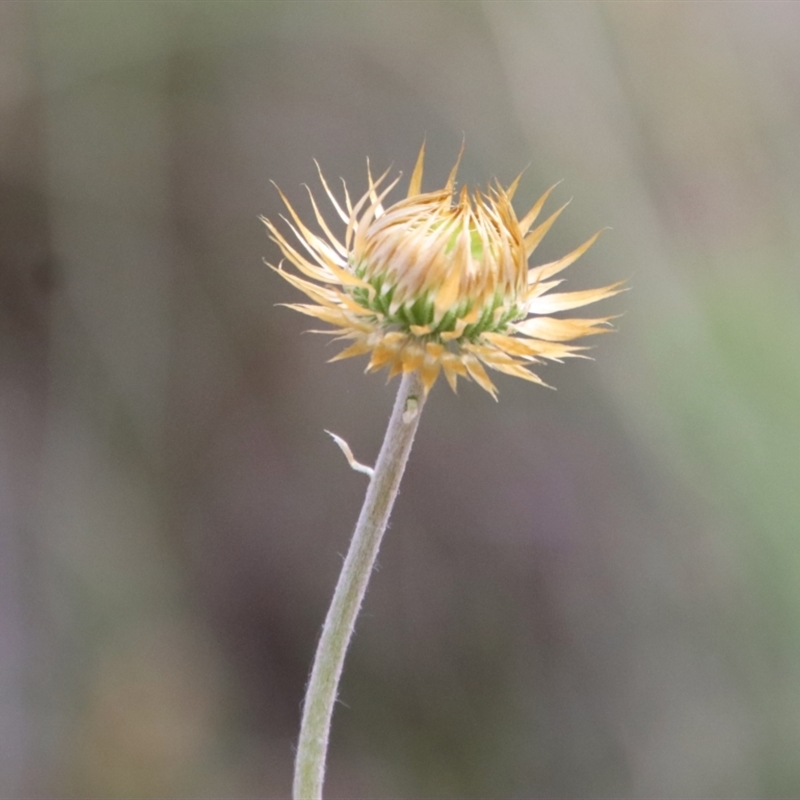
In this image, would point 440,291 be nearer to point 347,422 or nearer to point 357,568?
point 357,568

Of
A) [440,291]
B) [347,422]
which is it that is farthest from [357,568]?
[347,422]

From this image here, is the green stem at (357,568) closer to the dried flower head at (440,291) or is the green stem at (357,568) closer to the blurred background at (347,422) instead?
the dried flower head at (440,291)

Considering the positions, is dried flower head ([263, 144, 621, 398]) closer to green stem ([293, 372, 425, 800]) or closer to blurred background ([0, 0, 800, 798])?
green stem ([293, 372, 425, 800])

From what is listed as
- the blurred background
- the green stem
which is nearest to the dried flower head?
the green stem

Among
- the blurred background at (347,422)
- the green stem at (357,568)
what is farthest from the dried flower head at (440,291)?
the blurred background at (347,422)

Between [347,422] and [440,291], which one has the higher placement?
[440,291]

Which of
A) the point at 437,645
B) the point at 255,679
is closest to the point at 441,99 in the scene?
the point at 437,645
